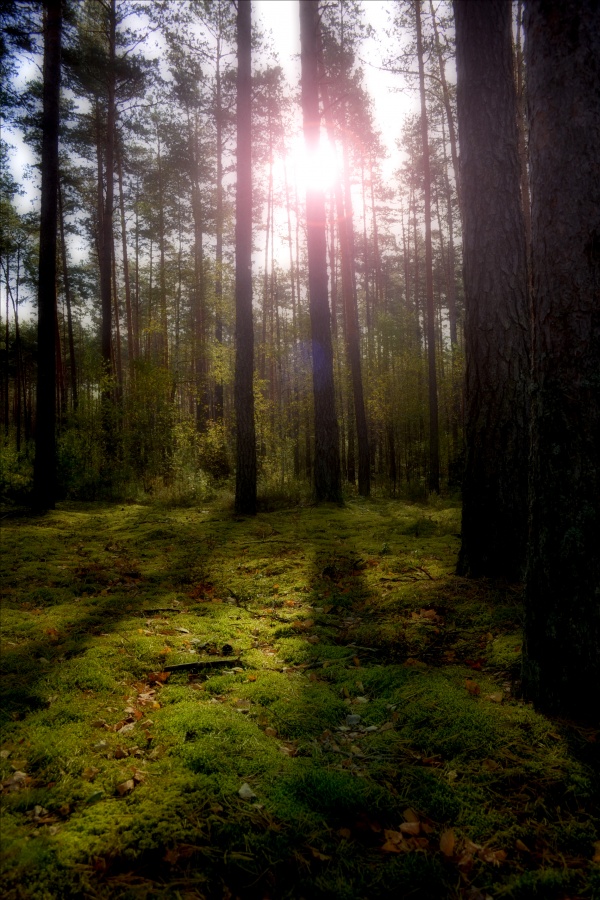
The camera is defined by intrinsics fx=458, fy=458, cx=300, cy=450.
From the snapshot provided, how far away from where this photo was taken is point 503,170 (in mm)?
3896

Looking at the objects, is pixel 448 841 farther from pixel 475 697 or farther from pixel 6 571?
pixel 6 571

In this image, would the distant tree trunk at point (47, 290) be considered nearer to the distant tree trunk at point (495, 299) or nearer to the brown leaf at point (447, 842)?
the distant tree trunk at point (495, 299)

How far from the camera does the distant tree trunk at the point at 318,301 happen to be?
30.5 ft

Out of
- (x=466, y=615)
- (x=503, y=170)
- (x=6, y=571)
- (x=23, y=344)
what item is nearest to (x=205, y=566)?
(x=6, y=571)

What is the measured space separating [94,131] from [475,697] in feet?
72.6

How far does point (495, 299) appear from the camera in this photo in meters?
3.96

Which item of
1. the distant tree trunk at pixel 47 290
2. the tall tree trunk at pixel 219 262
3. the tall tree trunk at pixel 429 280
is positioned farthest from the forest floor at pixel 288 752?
the tall tree trunk at pixel 219 262

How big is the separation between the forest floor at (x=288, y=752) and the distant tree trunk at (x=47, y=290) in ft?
18.6

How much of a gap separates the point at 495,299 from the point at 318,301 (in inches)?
245

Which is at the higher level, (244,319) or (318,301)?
(318,301)

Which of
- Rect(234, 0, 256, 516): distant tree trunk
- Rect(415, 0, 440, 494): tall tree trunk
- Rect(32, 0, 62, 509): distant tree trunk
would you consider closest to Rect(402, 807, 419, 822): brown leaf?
Rect(234, 0, 256, 516): distant tree trunk

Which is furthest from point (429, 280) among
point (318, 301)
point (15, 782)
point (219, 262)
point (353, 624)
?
point (15, 782)

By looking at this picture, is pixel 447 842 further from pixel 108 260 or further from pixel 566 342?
pixel 108 260

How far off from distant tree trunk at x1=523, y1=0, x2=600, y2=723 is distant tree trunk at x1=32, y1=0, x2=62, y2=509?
30.9ft
